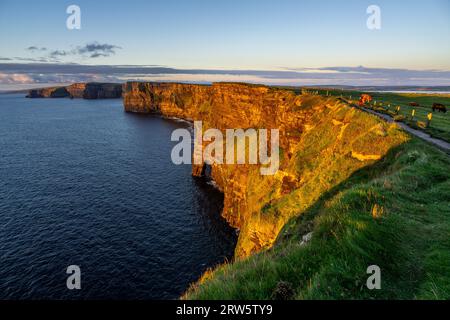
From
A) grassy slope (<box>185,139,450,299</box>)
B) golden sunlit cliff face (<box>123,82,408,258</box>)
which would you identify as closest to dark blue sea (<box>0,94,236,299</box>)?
golden sunlit cliff face (<box>123,82,408,258</box>)

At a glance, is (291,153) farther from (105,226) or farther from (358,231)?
(358,231)

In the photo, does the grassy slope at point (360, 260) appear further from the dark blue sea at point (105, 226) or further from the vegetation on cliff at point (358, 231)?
the dark blue sea at point (105, 226)

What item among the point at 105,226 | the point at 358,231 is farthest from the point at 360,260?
the point at 105,226

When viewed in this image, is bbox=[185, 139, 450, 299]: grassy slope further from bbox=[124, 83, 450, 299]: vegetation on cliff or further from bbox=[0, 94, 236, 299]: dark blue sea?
bbox=[0, 94, 236, 299]: dark blue sea

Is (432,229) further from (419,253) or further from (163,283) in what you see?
(163,283)

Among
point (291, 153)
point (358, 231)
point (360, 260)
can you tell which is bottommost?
point (291, 153)

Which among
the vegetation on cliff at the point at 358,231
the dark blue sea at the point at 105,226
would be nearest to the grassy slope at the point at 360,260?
the vegetation on cliff at the point at 358,231
